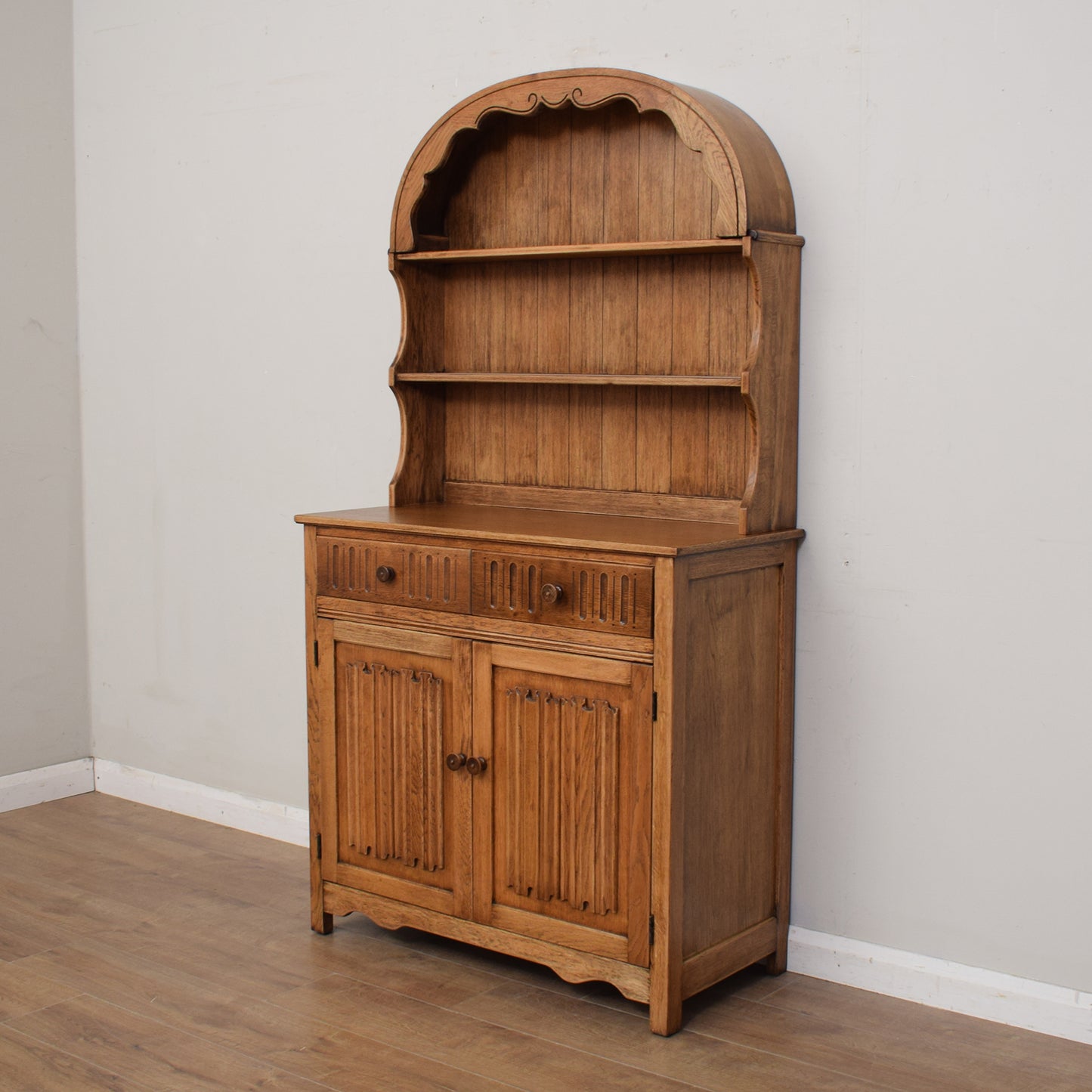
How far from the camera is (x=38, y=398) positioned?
458 centimetres

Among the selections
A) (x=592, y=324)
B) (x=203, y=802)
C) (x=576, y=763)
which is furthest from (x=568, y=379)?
(x=203, y=802)

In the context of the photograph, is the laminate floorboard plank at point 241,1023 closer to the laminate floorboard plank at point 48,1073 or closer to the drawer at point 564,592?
the laminate floorboard plank at point 48,1073

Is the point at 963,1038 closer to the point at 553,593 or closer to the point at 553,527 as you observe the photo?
the point at 553,593

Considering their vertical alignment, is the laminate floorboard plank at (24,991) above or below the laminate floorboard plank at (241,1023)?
above

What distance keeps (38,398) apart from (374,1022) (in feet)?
8.57

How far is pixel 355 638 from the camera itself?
336cm

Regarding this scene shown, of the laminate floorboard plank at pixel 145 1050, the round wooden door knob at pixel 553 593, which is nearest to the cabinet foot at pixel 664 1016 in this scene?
the laminate floorboard plank at pixel 145 1050

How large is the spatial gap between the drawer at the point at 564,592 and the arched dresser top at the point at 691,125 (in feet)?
2.62

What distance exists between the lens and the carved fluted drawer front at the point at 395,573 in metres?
3.15

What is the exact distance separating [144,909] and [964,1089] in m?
2.14

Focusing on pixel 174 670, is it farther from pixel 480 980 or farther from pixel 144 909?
pixel 480 980

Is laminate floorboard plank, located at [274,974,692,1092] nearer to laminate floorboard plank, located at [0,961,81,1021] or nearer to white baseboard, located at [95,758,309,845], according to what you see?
laminate floorboard plank, located at [0,961,81,1021]

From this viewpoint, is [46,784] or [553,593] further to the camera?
[46,784]

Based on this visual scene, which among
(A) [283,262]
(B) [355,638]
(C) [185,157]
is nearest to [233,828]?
(B) [355,638]
